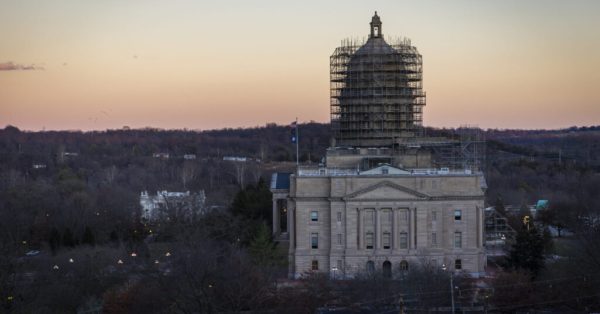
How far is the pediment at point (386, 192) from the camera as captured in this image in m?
58.0

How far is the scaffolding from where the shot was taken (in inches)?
2611

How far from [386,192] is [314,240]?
494 cm

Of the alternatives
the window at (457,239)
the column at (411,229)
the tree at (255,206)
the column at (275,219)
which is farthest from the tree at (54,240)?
the window at (457,239)

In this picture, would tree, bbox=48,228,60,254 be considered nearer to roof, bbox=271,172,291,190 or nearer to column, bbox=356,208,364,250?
roof, bbox=271,172,291,190

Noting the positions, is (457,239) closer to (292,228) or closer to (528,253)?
(528,253)

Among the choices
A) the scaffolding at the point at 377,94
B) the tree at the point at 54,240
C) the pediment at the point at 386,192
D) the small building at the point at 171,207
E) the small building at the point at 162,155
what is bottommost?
the tree at the point at 54,240

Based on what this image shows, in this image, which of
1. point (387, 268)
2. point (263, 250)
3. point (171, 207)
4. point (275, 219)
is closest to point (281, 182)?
point (275, 219)

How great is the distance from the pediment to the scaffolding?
28.8ft

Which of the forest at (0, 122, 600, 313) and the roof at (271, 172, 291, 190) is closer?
the forest at (0, 122, 600, 313)

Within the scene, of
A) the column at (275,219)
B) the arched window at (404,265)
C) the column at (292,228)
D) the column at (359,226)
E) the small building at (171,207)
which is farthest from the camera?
Result: the small building at (171,207)

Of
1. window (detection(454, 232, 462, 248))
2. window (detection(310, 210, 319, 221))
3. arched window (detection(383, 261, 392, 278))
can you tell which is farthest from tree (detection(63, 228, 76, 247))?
window (detection(454, 232, 462, 248))

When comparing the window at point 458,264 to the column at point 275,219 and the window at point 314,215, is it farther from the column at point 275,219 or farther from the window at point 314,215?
the column at point 275,219

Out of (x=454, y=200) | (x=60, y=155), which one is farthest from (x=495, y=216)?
(x=60, y=155)

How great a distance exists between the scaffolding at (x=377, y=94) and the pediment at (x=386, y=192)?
8.77 meters
